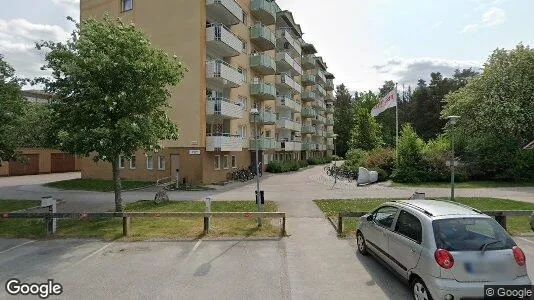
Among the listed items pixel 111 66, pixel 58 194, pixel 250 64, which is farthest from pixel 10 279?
pixel 250 64

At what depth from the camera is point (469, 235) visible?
5742mm

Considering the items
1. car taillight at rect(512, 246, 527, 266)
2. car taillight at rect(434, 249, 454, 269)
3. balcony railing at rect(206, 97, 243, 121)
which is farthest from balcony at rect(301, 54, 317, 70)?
car taillight at rect(434, 249, 454, 269)

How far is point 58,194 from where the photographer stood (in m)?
22.6

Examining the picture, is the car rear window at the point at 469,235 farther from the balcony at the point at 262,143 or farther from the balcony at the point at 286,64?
the balcony at the point at 286,64

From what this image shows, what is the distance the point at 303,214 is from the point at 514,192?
15636 millimetres

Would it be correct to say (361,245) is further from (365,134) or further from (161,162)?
(365,134)

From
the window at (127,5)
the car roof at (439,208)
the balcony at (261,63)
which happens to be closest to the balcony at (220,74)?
the balcony at (261,63)

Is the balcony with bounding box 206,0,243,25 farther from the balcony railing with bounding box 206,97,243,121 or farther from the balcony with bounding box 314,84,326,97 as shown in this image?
the balcony with bounding box 314,84,326,97

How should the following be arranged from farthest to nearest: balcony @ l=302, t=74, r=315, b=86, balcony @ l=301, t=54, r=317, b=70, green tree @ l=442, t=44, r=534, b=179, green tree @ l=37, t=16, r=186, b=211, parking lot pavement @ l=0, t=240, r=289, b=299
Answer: balcony @ l=301, t=54, r=317, b=70 < balcony @ l=302, t=74, r=315, b=86 < green tree @ l=442, t=44, r=534, b=179 < green tree @ l=37, t=16, r=186, b=211 < parking lot pavement @ l=0, t=240, r=289, b=299

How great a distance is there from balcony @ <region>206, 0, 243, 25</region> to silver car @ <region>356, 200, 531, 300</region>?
943 inches

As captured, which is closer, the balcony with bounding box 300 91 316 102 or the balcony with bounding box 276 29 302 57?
the balcony with bounding box 276 29 302 57

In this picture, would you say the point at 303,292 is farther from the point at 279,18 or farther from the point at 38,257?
the point at 279,18

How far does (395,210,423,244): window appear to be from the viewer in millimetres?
6170

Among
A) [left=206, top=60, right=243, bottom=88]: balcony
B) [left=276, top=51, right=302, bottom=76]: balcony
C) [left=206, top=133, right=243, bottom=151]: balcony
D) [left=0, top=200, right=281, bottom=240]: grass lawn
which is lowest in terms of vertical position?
[left=0, top=200, right=281, bottom=240]: grass lawn
